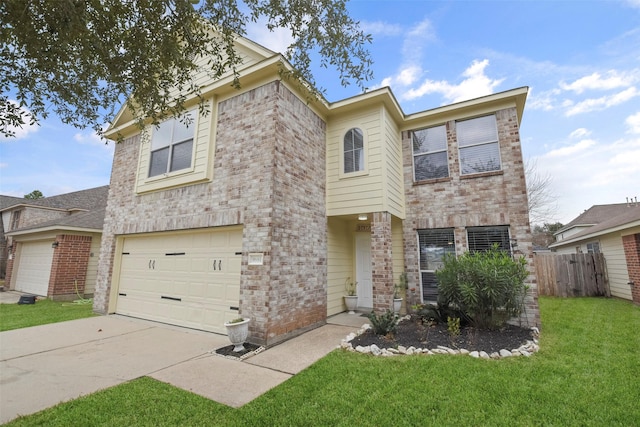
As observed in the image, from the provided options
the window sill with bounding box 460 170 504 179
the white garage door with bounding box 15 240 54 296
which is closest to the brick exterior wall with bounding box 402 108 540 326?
the window sill with bounding box 460 170 504 179

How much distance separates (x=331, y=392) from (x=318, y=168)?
5183mm

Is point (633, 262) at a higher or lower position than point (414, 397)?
higher

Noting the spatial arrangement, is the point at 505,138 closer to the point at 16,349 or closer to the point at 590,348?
the point at 590,348

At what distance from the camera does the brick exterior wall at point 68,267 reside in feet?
35.9

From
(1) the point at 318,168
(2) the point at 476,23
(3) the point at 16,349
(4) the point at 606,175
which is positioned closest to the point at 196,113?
(1) the point at 318,168

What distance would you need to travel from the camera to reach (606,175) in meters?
17.2

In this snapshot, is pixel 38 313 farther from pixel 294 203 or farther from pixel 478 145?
pixel 478 145

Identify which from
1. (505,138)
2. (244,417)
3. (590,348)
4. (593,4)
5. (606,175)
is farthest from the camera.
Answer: (606,175)

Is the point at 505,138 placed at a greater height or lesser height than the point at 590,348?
greater

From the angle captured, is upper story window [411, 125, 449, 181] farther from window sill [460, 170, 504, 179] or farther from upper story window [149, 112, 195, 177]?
upper story window [149, 112, 195, 177]

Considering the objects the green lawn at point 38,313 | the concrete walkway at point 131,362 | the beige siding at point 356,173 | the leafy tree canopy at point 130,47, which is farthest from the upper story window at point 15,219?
the beige siding at point 356,173

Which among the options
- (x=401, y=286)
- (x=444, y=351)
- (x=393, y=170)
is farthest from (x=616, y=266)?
(x=444, y=351)

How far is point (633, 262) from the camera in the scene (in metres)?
9.57

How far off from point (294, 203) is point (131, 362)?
3975 millimetres
